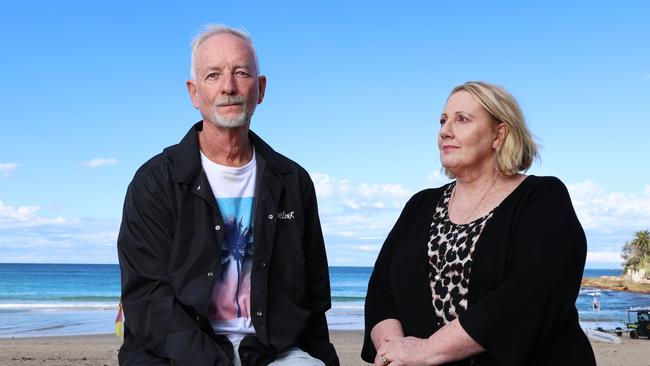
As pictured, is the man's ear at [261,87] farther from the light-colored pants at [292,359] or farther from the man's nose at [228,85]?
the light-colored pants at [292,359]

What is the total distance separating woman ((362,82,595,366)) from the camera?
10.7ft

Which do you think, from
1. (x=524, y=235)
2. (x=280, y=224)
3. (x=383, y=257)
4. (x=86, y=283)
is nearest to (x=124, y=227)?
(x=280, y=224)

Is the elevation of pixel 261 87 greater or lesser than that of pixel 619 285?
greater

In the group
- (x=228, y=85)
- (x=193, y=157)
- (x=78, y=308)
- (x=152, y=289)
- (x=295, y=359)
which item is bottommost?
(x=78, y=308)

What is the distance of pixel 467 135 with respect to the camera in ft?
11.7

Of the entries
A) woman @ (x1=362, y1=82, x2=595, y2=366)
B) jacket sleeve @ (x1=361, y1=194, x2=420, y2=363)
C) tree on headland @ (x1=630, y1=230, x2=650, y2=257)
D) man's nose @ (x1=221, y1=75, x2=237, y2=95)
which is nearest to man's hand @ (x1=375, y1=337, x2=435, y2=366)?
woman @ (x1=362, y1=82, x2=595, y2=366)

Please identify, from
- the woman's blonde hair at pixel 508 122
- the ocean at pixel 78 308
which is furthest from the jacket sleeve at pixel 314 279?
the ocean at pixel 78 308

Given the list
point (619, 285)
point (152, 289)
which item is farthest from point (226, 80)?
point (619, 285)

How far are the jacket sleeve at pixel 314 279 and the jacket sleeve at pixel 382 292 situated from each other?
0.19 metres

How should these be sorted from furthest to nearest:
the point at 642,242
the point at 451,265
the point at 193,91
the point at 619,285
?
1. the point at 642,242
2. the point at 619,285
3. the point at 193,91
4. the point at 451,265

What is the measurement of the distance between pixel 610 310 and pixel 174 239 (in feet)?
133

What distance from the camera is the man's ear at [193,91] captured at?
369 centimetres

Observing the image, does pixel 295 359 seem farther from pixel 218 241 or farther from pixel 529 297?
pixel 529 297

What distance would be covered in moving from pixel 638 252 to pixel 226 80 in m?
73.5
